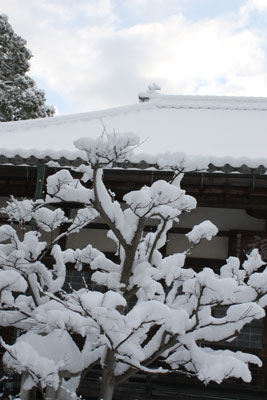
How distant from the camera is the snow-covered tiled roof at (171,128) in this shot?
22.2ft

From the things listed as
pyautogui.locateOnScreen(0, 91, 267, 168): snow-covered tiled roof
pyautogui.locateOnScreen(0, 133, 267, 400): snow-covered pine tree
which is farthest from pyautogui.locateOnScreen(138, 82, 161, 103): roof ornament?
pyautogui.locateOnScreen(0, 133, 267, 400): snow-covered pine tree

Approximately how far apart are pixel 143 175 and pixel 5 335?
11.9 ft

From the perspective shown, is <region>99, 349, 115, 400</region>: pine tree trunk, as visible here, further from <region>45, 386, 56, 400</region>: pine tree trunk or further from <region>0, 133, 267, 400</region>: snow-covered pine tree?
<region>45, 386, 56, 400</region>: pine tree trunk

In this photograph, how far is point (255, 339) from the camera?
7.23 metres

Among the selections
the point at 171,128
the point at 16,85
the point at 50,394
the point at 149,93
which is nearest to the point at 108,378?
the point at 50,394

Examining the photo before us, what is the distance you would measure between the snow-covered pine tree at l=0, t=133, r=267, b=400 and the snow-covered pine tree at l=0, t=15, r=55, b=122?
15970mm

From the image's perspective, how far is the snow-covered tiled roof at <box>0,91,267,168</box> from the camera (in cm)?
675

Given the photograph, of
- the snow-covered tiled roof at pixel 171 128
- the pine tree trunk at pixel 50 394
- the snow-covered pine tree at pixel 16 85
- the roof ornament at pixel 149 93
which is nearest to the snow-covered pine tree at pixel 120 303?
the pine tree trunk at pixel 50 394

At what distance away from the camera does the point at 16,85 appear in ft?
64.5

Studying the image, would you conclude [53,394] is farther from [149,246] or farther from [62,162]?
[62,162]

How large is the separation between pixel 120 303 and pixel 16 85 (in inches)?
706

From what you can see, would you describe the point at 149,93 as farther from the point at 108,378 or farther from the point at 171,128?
the point at 108,378

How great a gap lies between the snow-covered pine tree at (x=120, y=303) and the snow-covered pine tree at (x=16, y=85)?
52.4 ft

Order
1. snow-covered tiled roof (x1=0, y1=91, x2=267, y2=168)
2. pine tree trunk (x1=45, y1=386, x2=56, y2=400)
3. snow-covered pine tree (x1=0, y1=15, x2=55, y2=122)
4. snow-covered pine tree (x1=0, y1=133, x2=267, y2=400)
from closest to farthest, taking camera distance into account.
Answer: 1. snow-covered pine tree (x1=0, y1=133, x2=267, y2=400)
2. pine tree trunk (x1=45, y1=386, x2=56, y2=400)
3. snow-covered tiled roof (x1=0, y1=91, x2=267, y2=168)
4. snow-covered pine tree (x1=0, y1=15, x2=55, y2=122)
